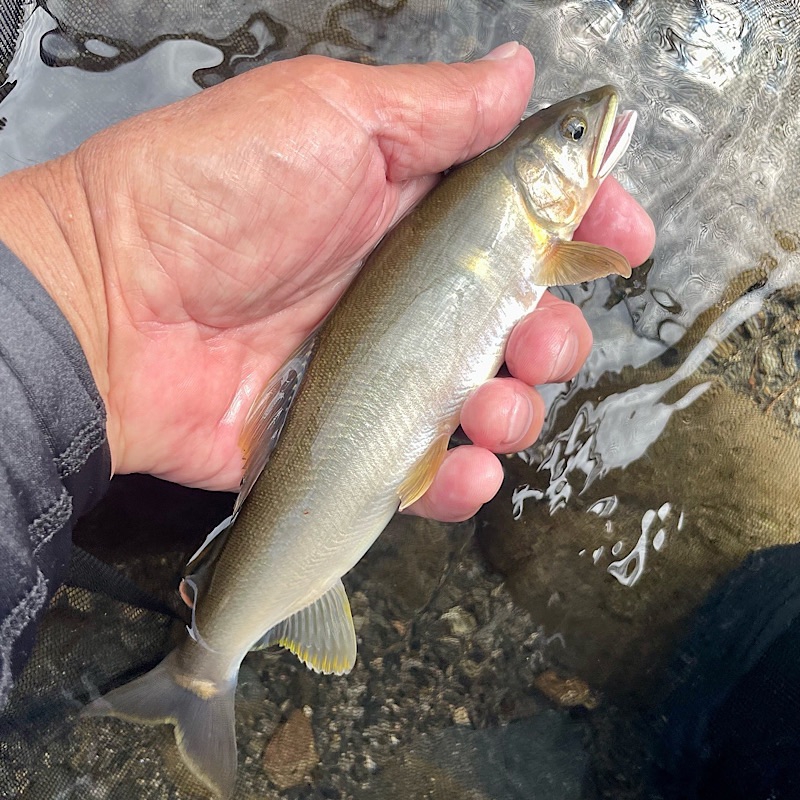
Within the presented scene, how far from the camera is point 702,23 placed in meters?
3.05

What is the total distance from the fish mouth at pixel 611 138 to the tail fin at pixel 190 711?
224cm

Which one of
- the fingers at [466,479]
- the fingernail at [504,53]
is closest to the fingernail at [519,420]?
the fingers at [466,479]

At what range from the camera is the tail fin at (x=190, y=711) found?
2.37m

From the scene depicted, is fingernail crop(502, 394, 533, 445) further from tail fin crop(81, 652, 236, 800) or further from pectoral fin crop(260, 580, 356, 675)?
tail fin crop(81, 652, 236, 800)

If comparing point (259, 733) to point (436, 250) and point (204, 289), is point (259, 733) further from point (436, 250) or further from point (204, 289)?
point (436, 250)

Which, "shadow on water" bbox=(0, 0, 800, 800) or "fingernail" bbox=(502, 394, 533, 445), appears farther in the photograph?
"shadow on water" bbox=(0, 0, 800, 800)

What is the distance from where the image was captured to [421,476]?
2.24 meters

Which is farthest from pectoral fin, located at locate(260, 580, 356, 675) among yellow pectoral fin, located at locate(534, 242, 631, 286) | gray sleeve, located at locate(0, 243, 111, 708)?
yellow pectoral fin, located at locate(534, 242, 631, 286)

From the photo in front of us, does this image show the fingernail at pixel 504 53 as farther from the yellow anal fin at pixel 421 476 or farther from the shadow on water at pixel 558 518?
the yellow anal fin at pixel 421 476

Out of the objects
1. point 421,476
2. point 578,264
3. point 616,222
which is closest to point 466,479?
point 421,476

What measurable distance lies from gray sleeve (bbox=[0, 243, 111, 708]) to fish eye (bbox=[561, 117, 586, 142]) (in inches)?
70.2

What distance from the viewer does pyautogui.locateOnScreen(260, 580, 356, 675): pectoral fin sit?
239 cm

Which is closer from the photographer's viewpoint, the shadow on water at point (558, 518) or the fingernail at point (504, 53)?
the fingernail at point (504, 53)

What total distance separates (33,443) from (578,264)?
70.7 inches
